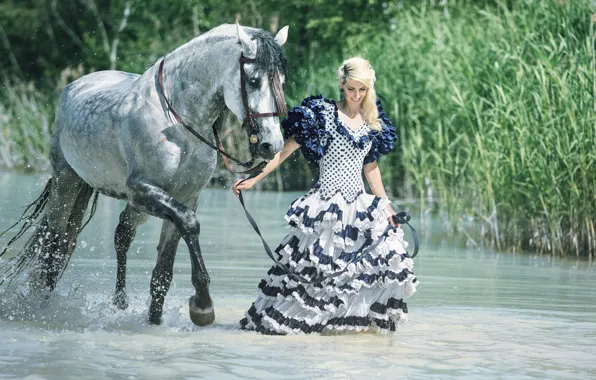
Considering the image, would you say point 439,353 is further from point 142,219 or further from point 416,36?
point 416,36

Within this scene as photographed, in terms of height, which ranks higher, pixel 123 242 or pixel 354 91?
pixel 354 91

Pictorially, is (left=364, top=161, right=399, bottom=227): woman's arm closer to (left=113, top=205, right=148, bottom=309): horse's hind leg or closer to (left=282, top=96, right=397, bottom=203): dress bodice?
(left=282, top=96, right=397, bottom=203): dress bodice

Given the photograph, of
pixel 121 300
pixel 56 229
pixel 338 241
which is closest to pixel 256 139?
pixel 338 241

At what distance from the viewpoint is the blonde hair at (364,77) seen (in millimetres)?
6273

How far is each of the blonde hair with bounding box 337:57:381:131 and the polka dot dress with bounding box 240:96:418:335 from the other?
65mm

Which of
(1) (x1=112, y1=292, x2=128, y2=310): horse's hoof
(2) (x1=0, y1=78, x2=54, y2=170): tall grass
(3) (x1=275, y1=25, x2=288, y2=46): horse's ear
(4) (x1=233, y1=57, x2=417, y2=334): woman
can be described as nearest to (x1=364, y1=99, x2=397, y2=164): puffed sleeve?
(4) (x1=233, y1=57, x2=417, y2=334): woman

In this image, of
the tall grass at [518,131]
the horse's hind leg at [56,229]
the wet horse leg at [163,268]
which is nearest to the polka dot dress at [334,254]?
the wet horse leg at [163,268]

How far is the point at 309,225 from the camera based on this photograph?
6344mm

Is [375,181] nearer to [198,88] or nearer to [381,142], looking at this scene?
[381,142]

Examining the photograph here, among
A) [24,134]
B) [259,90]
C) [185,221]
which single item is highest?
[24,134]

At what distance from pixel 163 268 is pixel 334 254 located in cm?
103

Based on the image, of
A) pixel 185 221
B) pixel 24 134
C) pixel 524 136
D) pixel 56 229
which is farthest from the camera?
pixel 24 134

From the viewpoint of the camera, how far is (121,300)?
23.4ft

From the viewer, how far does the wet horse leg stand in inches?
262
